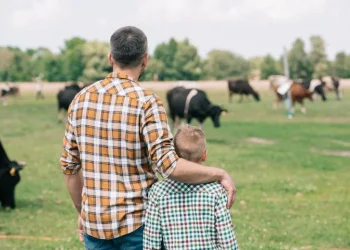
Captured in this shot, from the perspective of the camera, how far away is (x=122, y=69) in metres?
3.44

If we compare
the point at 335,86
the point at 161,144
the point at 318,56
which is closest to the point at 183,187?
the point at 161,144

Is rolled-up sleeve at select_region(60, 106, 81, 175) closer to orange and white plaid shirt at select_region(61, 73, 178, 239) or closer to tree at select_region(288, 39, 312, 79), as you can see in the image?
orange and white plaid shirt at select_region(61, 73, 178, 239)

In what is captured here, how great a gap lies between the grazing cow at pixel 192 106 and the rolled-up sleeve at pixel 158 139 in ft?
61.4

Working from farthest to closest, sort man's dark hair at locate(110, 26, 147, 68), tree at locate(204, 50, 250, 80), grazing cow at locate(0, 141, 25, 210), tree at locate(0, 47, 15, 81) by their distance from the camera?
1. tree at locate(204, 50, 250, 80)
2. tree at locate(0, 47, 15, 81)
3. grazing cow at locate(0, 141, 25, 210)
4. man's dark hair at locate(110, 26, 147, 68)

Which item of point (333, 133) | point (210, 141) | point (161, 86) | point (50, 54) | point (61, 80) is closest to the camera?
point (210, 141)

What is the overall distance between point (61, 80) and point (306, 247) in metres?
111

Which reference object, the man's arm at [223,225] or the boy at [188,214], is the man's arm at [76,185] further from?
the man's arm at [223,225]

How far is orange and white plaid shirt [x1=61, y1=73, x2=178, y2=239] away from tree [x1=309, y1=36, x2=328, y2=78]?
4294 inches

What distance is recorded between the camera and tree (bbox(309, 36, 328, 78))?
110 m

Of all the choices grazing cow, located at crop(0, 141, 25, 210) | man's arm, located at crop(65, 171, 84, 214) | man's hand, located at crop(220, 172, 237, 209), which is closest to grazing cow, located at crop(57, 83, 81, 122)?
grazing cow, located at crop(0, 141, 25, 210)

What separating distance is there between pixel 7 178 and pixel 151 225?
Result: 22.1ft

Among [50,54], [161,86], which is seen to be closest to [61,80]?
[50,54]

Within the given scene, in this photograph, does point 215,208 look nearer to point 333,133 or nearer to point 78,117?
point 78,117

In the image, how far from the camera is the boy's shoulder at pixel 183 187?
138 inches
